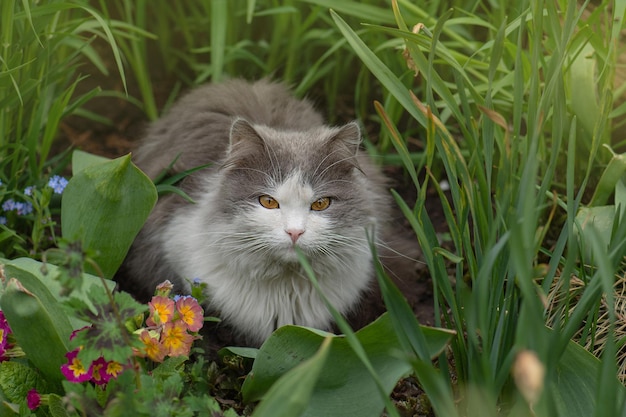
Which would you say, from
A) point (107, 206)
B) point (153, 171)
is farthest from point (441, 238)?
point (107, 206)

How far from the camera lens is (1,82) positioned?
2.56m

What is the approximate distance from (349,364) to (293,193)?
1.92 ft

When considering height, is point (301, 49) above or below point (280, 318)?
above

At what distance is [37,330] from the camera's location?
2.03 m

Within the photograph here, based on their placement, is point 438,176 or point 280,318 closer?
point 280,318

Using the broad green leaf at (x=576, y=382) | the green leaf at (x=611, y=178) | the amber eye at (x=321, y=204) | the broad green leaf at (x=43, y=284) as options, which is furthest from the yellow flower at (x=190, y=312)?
the green leaf at (x=611, y=178)

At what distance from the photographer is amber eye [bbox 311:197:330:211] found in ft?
8.20

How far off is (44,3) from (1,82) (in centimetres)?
33

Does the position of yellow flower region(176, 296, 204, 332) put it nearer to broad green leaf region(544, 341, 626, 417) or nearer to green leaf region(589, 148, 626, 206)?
broad green leaf region(544, 341, 626, 417)

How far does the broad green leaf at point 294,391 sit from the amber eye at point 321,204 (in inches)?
38.9

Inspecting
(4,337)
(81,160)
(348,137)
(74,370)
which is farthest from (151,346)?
(81,160)

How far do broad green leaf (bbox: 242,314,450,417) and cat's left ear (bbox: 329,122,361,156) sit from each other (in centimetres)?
68

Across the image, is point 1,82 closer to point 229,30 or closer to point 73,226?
point 73,226

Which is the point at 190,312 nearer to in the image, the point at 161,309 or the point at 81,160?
the point at 161,309
